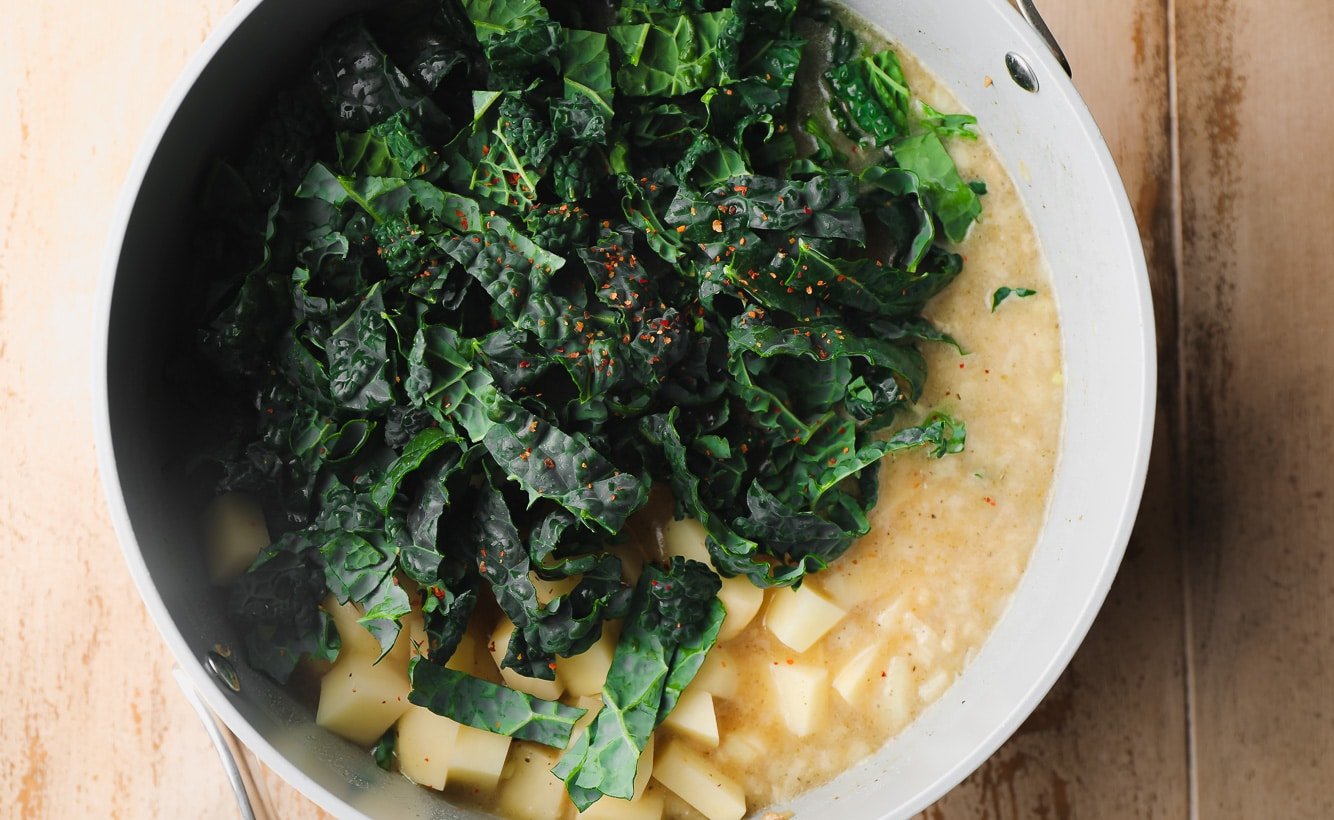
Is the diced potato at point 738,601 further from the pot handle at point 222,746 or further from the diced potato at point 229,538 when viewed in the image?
the pot handle at point 222,746

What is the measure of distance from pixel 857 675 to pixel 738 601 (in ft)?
0.99

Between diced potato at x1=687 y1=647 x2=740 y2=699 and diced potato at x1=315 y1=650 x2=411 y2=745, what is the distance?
24.9 inches

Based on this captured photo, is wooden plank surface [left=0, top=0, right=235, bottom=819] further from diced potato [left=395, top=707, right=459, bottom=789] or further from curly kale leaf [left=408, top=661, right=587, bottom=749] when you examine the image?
curly kale leaf [left=408, top=661, right=587, bottom=749]

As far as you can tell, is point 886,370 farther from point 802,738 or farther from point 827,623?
point 802,738

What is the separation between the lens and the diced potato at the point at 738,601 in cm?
230

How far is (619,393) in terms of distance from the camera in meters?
2.23

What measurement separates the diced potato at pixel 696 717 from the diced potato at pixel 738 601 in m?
0.14

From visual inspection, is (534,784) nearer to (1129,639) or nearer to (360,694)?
(360,694)

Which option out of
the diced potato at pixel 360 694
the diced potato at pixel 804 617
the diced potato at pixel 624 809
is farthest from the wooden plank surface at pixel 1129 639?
the diced potato at pixel 360 694

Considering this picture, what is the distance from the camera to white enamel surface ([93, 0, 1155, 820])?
1.99 metres

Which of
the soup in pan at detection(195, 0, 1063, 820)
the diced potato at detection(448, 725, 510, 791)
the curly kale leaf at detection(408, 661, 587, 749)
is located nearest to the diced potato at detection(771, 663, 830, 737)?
the soup in pan at detection(195, 0, 1063, 820)

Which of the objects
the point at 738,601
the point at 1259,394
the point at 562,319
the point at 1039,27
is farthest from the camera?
the point at 1259,394

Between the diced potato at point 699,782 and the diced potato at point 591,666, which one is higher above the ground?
the diced potato at point 591,666

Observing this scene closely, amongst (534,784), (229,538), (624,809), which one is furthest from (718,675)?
(229,538)
